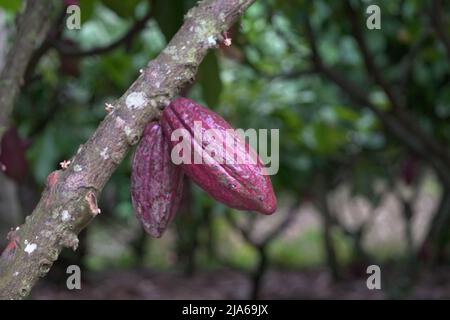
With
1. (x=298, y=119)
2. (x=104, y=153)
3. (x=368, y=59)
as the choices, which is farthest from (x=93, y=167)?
(x=298, y=119)

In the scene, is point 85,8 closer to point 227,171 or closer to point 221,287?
point 227,171

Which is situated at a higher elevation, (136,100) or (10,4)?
(10,4)

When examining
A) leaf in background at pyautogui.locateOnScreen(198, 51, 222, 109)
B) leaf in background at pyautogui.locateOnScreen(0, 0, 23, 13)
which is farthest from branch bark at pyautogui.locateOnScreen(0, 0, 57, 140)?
leaf in background at pyautogui.locateOnScreen(198, 51, 222, 109)

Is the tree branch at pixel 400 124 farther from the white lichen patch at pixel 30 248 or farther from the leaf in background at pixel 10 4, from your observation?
the white lichen patch at pixel 30 248

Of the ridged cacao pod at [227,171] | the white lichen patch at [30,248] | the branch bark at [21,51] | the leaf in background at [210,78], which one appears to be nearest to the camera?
the white lichen patch at [30,248]

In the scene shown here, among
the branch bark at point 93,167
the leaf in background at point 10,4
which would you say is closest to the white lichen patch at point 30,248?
the branch bark at point 93,167

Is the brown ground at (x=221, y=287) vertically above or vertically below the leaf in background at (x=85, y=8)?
above

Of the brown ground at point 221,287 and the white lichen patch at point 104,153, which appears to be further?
the brown ground at point 221,287
